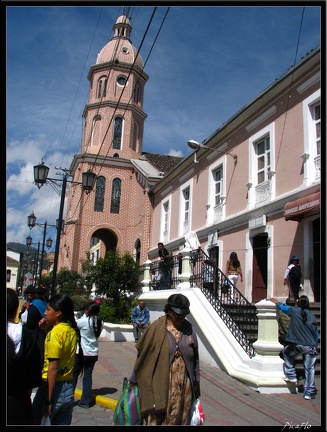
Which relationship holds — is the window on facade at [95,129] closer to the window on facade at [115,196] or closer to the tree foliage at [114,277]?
the window on facade at [115,196]

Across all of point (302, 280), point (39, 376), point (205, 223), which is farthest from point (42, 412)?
point (205, 223)

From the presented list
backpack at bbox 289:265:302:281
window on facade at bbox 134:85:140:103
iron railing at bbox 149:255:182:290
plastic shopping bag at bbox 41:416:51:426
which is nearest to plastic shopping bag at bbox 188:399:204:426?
plastic shopping bag at bbox 41:416:51:426

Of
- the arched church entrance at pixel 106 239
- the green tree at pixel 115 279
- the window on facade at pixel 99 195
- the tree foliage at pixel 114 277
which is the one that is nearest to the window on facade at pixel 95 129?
the window on facade at pixel 99 195

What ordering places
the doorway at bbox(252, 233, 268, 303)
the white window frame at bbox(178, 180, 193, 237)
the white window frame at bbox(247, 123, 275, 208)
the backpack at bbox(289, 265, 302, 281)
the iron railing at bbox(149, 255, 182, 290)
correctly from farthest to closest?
1. the white window frame at bbox(178, 180, 193, 237)
2. the iron railing at bbox(149, 255, 182, 290)
3. the doorway at bbox(252, 233, 268, 303)
4. the white window frame at bbox(247, 123, 275, 208)
5. the backpack at bbox(289, 265, 302, 281)

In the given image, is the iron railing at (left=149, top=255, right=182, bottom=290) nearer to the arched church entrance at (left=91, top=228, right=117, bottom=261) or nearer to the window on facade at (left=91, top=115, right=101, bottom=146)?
the arched church entrance at (left=91, top=228, right=117, bottom=261)

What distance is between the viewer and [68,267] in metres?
31.0

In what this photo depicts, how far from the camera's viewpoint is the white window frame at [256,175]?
1315 cm

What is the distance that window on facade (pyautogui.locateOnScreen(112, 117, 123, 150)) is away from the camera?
1278 inches

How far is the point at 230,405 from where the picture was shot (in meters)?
6.75

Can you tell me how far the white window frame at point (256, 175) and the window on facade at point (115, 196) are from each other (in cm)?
1802

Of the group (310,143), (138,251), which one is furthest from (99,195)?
(310,143)

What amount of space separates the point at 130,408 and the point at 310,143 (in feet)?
31.5

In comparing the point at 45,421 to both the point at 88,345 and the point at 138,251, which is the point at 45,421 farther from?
the point at 138,251

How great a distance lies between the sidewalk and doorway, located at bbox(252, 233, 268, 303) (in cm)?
476
